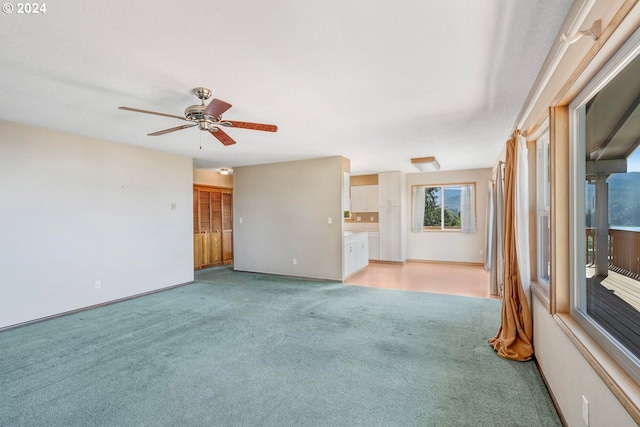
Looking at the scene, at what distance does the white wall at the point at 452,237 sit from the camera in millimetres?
7406

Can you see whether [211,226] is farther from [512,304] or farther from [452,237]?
[512,304]

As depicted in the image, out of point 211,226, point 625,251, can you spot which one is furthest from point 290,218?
point 625,251

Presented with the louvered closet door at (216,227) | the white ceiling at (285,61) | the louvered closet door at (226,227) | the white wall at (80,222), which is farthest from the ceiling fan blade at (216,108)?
the louvered closet door at (226,227)

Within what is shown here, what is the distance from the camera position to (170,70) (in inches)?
93.2

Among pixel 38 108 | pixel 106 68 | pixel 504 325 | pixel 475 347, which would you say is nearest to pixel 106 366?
pixel 106 68

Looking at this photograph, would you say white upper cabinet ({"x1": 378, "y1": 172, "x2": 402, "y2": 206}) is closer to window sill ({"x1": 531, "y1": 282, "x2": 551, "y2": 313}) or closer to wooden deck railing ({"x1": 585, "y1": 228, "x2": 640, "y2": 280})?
window sill ({"x1": 531, "y1": 282, "x2": 551, "y2": 313})

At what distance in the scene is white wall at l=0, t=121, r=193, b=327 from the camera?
3.69m

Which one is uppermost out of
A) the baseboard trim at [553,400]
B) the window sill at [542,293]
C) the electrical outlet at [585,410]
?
the window sill at [542,293]

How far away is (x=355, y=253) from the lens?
6.55 m

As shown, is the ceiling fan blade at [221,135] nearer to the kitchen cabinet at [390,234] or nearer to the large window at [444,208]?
the kitchen cabinet at [390,234]

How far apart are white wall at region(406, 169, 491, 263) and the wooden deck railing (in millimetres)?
6049

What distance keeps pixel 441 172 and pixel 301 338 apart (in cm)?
621

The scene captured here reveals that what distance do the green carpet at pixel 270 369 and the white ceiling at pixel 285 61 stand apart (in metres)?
2.45

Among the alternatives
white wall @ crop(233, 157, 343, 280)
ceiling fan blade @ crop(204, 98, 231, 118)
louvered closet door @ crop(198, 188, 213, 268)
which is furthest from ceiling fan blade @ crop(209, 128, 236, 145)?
louvered closet door @ crop(198, 188, 213, 268)
